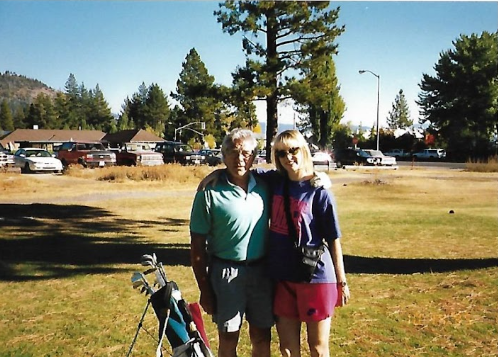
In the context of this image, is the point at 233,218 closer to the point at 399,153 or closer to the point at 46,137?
the point at 46,137

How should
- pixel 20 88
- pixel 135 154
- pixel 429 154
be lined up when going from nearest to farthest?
pixel 20 88 → pixel 135 154 → pixel 429 154

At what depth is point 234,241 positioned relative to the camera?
5.96 ft

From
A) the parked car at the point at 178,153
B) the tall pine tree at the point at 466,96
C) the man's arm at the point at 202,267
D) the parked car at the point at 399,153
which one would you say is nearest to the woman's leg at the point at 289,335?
the man's arm at the point at 202,267

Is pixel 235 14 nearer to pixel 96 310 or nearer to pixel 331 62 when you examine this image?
pixel 331 62

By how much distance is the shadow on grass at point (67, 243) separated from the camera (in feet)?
13.4

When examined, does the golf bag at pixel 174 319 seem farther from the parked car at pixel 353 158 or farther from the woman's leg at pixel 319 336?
the parked car at pixel 353 158

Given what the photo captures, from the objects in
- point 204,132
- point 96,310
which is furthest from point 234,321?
point 204,132

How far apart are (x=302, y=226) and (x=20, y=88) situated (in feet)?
8.65

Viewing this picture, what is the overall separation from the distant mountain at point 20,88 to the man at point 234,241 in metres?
2.17

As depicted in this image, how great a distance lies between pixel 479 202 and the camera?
816 centimetres

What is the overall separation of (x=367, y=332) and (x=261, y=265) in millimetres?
1363

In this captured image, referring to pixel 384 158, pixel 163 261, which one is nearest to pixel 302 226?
pixel 163 261

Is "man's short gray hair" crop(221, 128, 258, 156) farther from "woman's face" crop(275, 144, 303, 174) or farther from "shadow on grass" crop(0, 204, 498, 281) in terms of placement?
"shadow on grass" crop(0, 204, 498, 281)

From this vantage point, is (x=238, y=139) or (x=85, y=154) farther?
(x=85, y=154)
